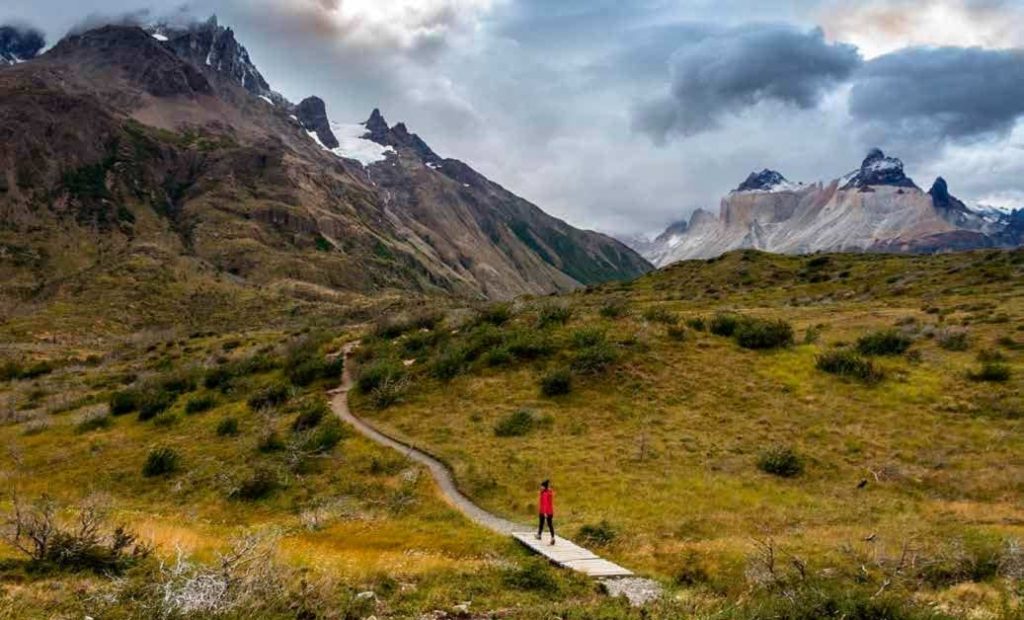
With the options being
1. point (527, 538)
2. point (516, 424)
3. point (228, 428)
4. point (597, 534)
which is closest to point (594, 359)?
point (516, 424)

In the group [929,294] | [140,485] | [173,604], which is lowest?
[140,485]

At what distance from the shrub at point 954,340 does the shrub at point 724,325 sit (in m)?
14.8

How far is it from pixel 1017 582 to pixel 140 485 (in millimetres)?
41135

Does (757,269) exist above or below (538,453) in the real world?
above

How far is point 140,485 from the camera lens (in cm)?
3975

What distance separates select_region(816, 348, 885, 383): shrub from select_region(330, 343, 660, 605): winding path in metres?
28.3

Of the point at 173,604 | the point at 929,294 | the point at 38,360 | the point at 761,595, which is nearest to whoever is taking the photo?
the point at 173,604

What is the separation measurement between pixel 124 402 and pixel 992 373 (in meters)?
64.4

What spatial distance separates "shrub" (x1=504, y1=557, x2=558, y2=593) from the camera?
18641mm

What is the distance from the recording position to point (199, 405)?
54750 millimetres

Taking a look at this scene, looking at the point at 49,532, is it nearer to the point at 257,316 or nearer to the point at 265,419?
the point at 265,419

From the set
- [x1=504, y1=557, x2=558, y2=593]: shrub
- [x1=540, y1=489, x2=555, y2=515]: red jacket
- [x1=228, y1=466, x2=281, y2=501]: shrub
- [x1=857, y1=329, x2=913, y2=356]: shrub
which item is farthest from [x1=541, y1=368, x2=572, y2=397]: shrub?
[x1=504, y1=557, x2=558, y2=593]: shrub

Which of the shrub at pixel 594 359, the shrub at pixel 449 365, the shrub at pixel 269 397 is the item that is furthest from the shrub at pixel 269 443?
the shrub at pixel 594 359

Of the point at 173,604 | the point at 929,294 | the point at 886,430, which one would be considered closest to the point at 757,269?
the point at 929,294
